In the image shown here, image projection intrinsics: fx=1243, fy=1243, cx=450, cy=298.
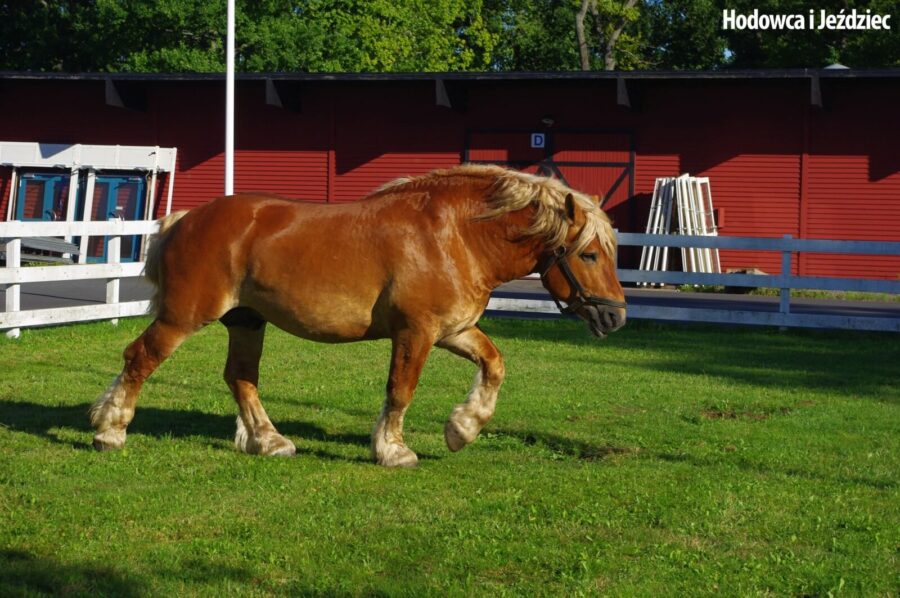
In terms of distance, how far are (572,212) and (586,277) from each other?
1.41 feet

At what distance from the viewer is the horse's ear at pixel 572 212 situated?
773 cm

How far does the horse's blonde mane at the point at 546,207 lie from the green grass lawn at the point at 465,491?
1.43 meters

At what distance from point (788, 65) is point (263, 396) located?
41.3 m

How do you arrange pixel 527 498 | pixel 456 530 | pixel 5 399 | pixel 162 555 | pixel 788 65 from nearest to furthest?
pixel 162 555 → pixel 456 530 → pixel 527 498 → pixel 5 399 → pixel 788 65

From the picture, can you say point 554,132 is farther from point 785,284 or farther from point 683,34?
point 683,34

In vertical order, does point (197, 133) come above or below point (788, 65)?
below

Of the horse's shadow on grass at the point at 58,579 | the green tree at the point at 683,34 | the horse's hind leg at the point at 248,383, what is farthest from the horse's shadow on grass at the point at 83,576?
the green tree at the point at 683,34

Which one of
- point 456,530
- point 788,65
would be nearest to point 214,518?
Result: point 456,530

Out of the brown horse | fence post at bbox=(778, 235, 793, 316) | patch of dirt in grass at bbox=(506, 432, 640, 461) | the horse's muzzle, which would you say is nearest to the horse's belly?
the brown horse

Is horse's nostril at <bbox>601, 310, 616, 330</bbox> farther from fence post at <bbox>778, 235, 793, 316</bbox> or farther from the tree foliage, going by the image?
the tree foliage

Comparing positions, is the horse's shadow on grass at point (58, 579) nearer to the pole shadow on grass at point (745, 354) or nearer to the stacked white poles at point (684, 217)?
the pole shadow on grass at point (745, 354)

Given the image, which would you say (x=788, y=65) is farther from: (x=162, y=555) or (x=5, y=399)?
(x=162, y=555)

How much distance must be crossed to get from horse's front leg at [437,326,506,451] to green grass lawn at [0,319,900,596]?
25 centimetres

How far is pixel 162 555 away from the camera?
563 centimetres
